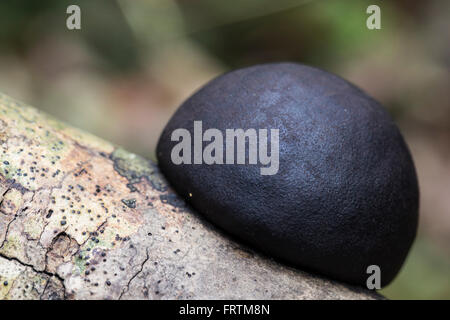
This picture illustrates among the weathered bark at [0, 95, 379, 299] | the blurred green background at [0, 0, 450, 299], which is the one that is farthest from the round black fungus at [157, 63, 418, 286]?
the blurred green background at [0, 0, 450, 299]

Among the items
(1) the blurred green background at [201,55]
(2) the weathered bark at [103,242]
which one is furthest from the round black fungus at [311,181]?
(1) the blurred green background at [201,55]

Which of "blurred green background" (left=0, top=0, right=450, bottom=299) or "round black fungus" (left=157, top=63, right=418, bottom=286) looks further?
"blurred green background" (left=0, top=0, right=450, bottom=299)

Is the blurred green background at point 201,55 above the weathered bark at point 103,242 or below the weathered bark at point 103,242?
above

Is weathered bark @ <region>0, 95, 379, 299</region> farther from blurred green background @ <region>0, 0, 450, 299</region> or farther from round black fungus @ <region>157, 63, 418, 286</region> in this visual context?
blurred green background @ <region>0, 0, 450, 299</region>

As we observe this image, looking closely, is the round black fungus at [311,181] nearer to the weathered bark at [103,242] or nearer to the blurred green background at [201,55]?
the weathered bark at [103,242]

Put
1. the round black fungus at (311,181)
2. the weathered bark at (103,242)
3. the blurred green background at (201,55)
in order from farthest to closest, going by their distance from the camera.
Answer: the blurred green background at (201,55)
the round black fungus at (311,181)
the weathered bark at (103,242)

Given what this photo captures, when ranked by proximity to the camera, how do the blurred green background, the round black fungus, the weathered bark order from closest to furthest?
1. the weathered bark
2. the round black fungus
3. the blurred green background

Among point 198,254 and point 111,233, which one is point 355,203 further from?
point 111,233
